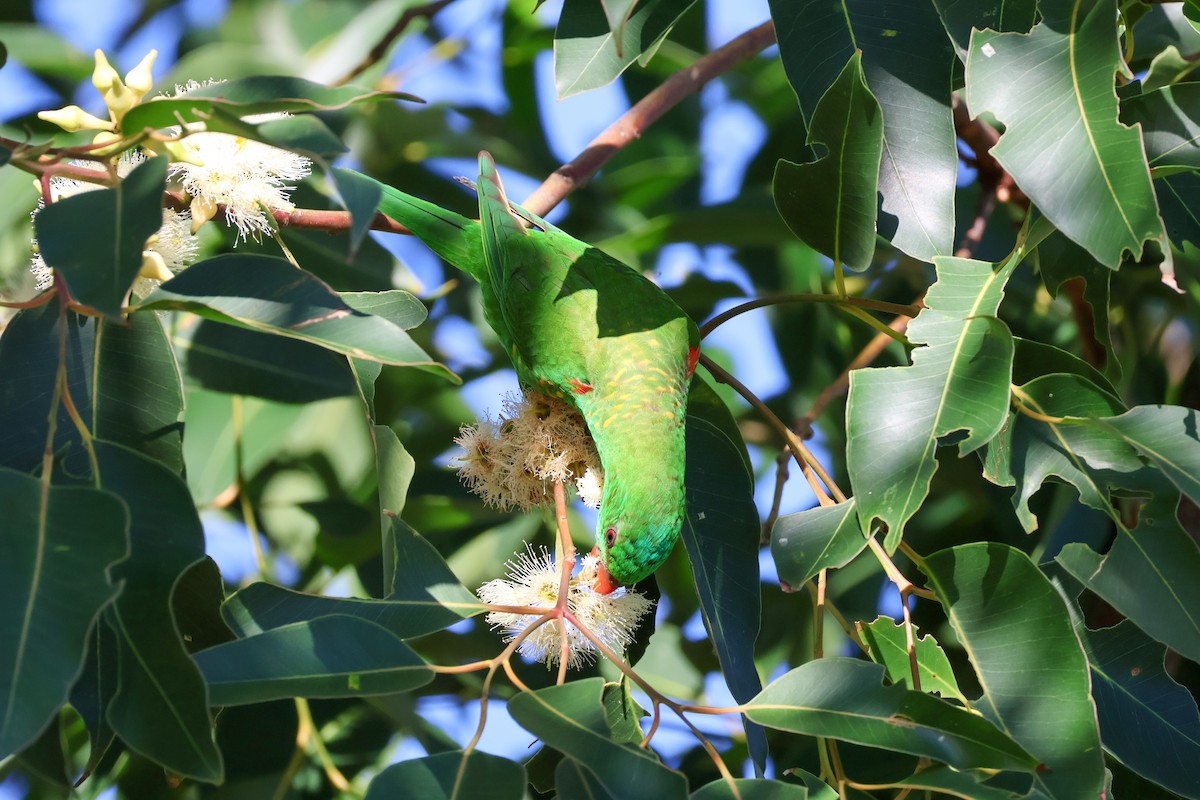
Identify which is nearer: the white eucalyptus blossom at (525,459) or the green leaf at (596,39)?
the green leaf at (596,39)

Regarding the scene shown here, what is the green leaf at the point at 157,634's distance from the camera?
1.29 metres

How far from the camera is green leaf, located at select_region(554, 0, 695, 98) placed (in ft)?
6.15

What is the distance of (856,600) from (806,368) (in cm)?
69

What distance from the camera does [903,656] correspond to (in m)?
1.67

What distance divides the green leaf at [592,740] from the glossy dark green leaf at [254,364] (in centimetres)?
141

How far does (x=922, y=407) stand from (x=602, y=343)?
2.66 feet

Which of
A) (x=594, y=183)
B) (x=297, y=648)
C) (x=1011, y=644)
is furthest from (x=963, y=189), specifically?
(x=297, y=648)

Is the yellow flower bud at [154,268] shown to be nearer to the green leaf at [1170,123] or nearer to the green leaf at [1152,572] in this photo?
the green leaf at [1152,572]

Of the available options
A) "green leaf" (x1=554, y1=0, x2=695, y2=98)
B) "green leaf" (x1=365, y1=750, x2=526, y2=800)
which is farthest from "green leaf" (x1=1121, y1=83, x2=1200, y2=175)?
"green leaf" (x1=365, y1=750, x2=526, y2=800)

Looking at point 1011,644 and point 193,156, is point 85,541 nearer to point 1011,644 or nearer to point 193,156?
point 193,156

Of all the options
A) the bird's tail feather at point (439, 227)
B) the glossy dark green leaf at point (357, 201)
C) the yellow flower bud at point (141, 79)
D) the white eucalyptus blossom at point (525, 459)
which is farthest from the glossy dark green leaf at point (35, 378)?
the bird's tail feather at point (439, 227)

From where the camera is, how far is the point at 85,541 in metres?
1.21

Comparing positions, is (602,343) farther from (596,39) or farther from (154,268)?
(154,268)

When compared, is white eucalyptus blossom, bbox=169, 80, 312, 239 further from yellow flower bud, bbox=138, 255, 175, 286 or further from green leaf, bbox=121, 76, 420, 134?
green leaf, bbox=121, 76, 420, 134
